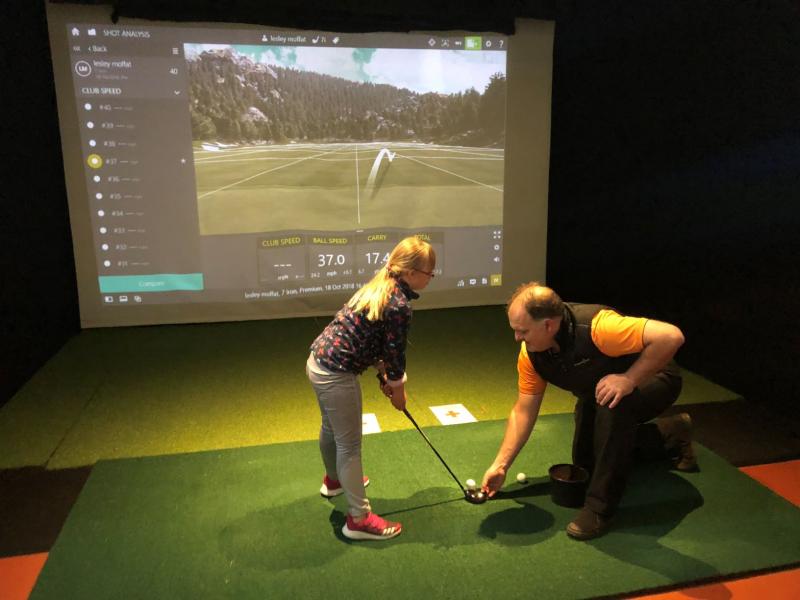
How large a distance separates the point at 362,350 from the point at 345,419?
24cm

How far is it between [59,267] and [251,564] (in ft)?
10.6

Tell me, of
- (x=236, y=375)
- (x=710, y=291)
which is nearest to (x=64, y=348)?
(x=236, y=375)

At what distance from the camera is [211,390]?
368 cm

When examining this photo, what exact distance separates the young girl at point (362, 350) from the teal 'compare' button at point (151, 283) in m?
2.94

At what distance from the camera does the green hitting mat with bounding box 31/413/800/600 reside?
77.0 inches

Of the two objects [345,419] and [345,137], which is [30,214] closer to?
[345,137]

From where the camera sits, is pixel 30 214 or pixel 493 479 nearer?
pixel 493 479

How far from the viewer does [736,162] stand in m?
3.43

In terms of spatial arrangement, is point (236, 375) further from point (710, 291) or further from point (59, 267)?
point (710, 291)

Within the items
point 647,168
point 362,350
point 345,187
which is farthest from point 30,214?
point 647,168

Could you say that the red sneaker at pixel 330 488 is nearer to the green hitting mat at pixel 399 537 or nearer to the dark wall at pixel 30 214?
the green hitting mat at pixel 399 537

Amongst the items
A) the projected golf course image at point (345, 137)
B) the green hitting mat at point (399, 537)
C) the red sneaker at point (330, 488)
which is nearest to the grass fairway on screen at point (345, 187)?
the projected golf course image at point (345, 137)

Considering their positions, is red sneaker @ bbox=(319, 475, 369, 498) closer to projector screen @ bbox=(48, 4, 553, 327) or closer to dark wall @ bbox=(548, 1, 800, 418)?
dark wall @ bbox=(548, 1, 800, 418)

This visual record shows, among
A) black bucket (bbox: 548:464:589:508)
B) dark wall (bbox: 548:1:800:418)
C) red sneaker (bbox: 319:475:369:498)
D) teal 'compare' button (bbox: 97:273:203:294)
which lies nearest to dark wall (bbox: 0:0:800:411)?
dark wall (bbox: 548:1:800:418)
